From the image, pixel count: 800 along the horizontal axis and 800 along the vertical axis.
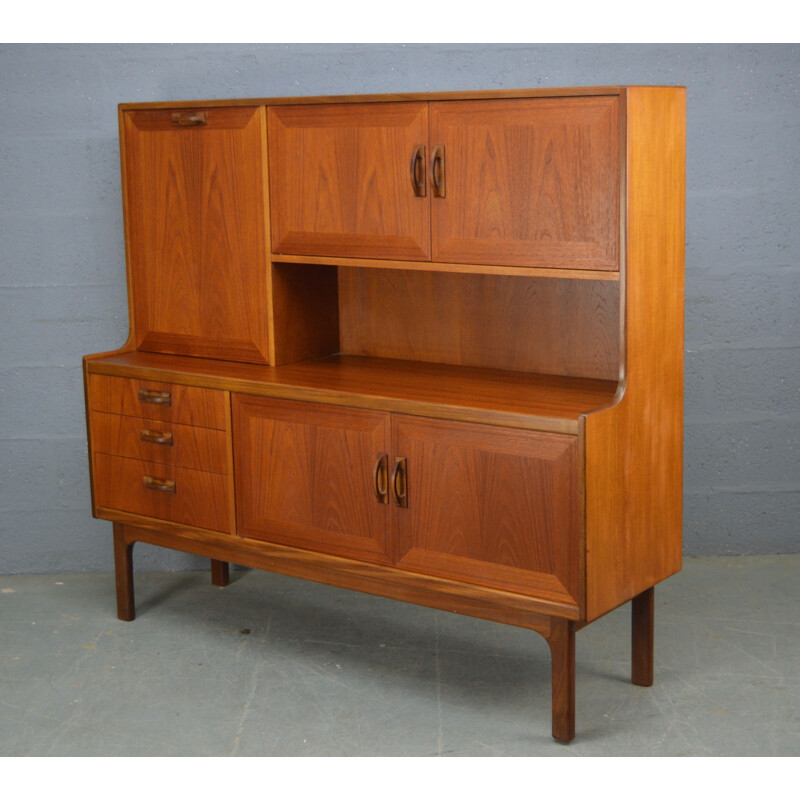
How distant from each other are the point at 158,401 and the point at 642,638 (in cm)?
163

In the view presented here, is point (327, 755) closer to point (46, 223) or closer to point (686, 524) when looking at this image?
point (686, 524)

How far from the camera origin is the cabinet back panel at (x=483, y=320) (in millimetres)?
3439

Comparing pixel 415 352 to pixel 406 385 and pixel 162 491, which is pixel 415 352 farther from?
pixel 162 491

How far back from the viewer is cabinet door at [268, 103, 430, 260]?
3.23 metres

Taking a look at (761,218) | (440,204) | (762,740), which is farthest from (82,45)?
(762,740)

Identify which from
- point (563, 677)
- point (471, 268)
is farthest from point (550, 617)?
point (471, 268)

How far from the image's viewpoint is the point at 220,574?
4.29 m

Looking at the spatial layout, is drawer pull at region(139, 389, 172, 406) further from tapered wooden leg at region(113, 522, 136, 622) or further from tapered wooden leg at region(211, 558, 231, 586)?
tapered wooden leg at region(211, 558, 231, 586)

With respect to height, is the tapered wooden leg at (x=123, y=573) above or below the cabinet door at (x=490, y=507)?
below

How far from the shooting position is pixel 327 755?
303cm

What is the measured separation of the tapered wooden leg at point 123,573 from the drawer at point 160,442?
0.30 m

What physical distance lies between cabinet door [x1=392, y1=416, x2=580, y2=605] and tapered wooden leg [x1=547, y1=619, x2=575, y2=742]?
10 cm

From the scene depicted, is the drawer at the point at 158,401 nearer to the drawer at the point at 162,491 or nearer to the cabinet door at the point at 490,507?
the drawer at the point at 162,491

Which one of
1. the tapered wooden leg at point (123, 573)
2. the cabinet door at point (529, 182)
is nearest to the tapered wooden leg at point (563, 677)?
the cabinet door at point (529, 182)
